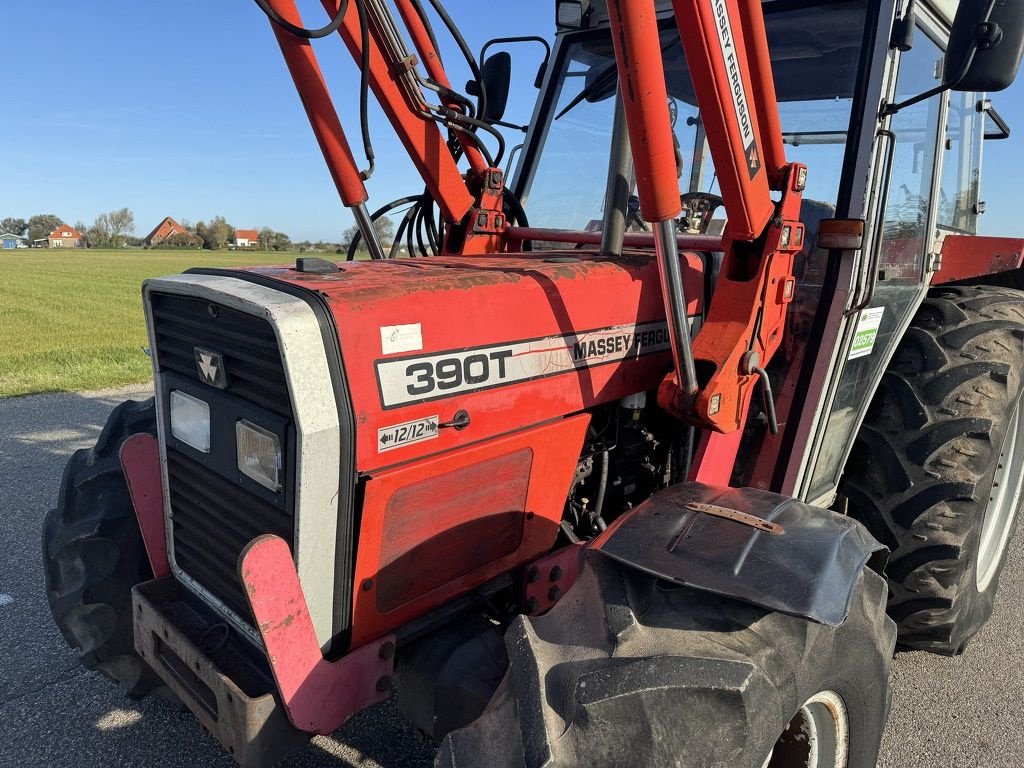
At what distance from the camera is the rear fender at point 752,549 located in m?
1.52

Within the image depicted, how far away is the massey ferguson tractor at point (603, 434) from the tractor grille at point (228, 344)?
0.01 metres

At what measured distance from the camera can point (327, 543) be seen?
1685mm

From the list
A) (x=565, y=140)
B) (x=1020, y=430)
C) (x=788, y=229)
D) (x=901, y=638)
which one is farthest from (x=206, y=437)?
(x=1020, y=430)

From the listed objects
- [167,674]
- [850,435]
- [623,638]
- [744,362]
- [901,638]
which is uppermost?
[744,362]

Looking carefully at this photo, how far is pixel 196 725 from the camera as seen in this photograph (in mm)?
2453

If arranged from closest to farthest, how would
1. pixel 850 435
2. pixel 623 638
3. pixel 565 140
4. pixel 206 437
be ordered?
1. pixel 623 638
2. pixel 206 437
3. pixel 850 435
4. pixel 565 140

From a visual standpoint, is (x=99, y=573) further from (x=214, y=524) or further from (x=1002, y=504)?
(x=1002, y=504)

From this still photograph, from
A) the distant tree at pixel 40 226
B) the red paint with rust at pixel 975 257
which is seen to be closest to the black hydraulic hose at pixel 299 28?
the red paint with rust at pixel 975 257

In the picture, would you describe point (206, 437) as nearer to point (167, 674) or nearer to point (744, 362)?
point (167, 674)

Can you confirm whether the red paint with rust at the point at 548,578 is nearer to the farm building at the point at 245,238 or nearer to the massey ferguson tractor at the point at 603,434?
the massey ferguson tractor at the point at 603,434

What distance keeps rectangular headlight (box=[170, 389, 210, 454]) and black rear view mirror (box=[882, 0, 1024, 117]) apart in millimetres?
2094

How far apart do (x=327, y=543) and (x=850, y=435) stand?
6.48 feet

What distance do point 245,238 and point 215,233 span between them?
2.84 m

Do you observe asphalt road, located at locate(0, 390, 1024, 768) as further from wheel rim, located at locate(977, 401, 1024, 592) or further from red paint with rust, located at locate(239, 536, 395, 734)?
red paint with rust, located at locate(239, 536, 395, 734)
